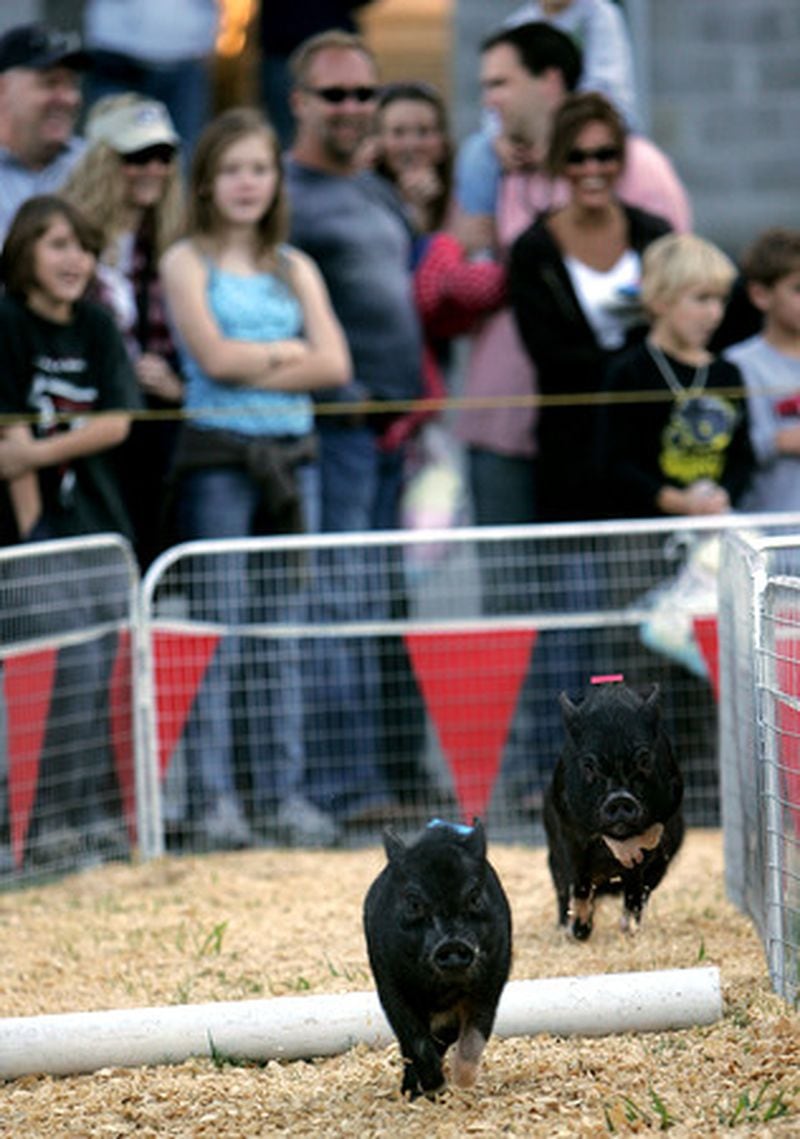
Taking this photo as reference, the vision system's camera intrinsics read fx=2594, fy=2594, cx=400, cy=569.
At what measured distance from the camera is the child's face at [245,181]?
9.28 m

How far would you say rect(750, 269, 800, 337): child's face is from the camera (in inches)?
379

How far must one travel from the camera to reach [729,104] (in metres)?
13.7

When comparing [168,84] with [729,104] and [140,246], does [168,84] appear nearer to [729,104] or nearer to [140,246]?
[140,246]

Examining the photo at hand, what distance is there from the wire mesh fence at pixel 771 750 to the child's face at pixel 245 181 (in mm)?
2810

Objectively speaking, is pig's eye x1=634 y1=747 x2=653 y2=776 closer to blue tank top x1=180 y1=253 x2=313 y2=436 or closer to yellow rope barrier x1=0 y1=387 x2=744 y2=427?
yellow rope barrier x1=0 y1=387 x2=744 y2=427

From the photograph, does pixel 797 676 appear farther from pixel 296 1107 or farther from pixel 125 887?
pixel 125 887

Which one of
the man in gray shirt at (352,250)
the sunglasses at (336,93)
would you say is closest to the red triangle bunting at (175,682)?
the man in gray shirt at (352,250)

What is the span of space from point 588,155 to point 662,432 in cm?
110

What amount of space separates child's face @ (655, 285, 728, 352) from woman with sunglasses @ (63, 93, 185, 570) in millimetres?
1790

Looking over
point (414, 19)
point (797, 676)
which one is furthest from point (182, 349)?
point (414, 19)

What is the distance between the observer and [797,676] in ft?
20.2

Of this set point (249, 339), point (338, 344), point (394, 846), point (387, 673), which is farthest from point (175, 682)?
point (394, 846)

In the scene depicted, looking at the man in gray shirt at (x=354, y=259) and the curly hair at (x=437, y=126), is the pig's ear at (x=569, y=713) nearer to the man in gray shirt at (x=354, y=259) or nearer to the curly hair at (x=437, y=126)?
the man in gray shirt at (x=354, y=259)

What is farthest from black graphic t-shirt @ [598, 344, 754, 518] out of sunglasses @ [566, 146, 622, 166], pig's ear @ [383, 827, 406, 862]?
pig's ear @ [383, 827, 406, 862]
